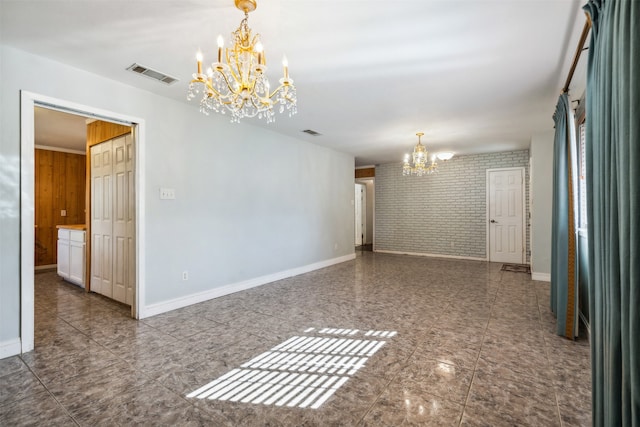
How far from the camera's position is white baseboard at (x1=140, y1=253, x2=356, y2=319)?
137 inches

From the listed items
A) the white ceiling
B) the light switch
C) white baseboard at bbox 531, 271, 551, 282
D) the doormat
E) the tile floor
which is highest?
the white ceiling

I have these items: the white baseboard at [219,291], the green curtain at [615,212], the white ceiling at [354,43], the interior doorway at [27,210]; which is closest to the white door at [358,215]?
the white baseboard at [219,291]

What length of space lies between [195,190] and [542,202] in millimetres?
5582

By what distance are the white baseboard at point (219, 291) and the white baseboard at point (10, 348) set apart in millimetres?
994

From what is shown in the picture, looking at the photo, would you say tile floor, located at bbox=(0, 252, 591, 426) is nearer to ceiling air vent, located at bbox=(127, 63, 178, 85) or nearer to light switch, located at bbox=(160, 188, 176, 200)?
light switch, located at bbox=(160, 188, 176, 200)

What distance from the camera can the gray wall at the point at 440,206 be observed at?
7262 millimetres

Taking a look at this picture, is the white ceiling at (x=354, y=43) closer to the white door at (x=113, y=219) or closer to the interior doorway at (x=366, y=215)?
the white door at (x=113, y=219)

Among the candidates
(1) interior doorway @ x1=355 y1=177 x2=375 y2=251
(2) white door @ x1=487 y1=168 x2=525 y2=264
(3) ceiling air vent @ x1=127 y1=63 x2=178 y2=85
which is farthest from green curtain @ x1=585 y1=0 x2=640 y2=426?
(1) interior doorway @ x1=355 y1=177 x2=375 y2=251

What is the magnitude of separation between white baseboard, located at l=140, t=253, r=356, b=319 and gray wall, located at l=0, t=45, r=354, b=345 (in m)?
0.07

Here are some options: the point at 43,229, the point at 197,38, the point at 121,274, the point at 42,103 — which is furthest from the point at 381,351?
the point at 43,229

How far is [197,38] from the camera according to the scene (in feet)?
7.89

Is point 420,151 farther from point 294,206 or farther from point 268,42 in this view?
point 268,42

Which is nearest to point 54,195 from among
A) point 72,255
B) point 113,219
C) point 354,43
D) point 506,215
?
point 72,255

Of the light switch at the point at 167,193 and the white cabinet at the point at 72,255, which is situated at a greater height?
the light switch at the point at 167,193
